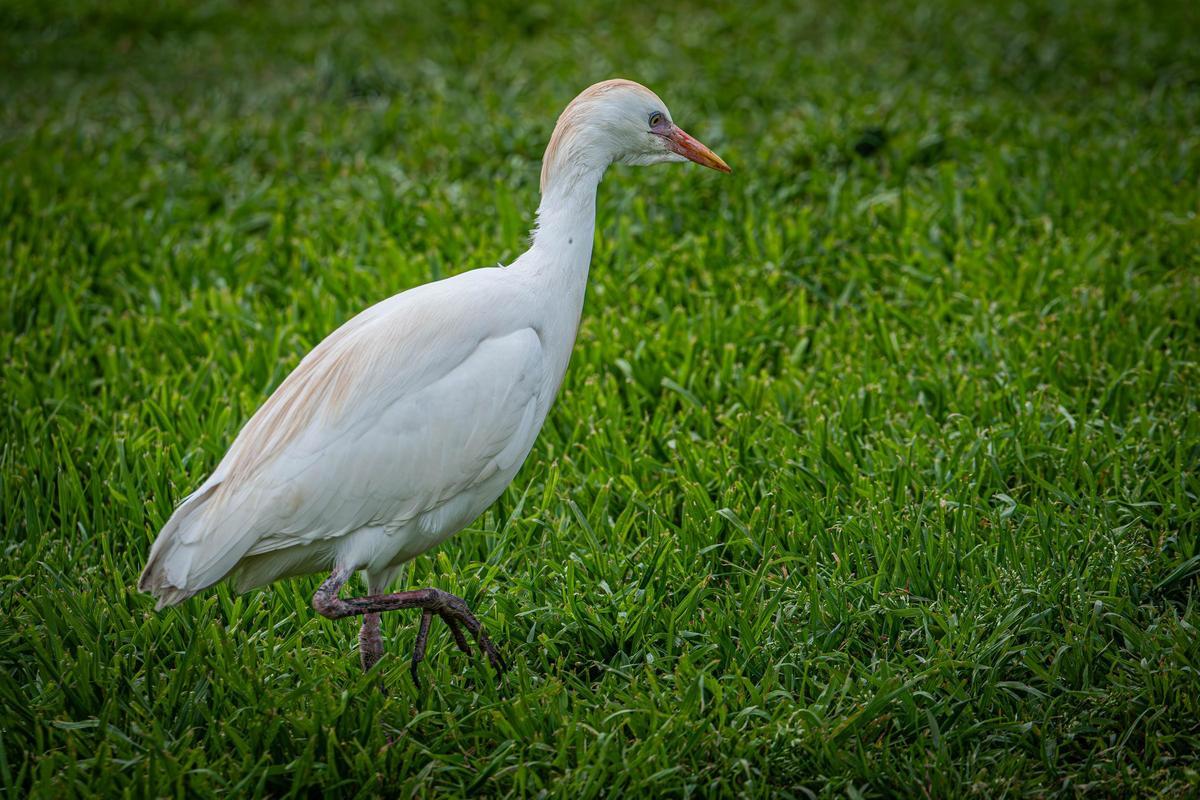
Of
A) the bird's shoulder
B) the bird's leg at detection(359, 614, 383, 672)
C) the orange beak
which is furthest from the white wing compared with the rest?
the orange beak

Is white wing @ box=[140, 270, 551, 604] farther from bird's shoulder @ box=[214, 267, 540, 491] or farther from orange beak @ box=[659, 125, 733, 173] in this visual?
orange beak @ box=[659, 125, 733, 173]

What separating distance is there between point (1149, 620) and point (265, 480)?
94.8 inches

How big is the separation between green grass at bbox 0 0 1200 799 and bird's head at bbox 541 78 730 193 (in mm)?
1116

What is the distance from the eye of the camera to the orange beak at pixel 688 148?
136 inches

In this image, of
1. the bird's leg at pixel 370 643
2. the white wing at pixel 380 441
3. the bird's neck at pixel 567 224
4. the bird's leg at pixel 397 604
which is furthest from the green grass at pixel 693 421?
the bird's neck at pixel 567 224

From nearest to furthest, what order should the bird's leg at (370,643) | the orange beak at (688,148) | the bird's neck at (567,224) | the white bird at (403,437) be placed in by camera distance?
the white bird at (403,437)
the bird's leg at (370,643)
the bird's neck at (567,224)
the orange beak at (688,148)

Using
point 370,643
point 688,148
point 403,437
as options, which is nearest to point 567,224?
point 688,148

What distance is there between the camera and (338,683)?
10.5 ft

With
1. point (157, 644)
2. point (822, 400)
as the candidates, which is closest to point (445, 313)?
point (157, 644)

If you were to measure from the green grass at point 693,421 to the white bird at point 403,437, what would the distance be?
0.86 feet

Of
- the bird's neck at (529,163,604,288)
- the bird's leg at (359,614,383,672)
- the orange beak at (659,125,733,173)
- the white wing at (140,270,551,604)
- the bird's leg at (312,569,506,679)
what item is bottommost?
the bird's leg at (359,614,383,672)

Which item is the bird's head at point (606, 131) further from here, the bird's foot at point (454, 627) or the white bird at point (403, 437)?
the bird's foot at point (454, 627)

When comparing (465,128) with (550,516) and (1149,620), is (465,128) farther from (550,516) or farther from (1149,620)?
(1149,620)

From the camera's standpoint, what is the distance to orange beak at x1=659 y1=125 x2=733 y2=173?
136 inches
